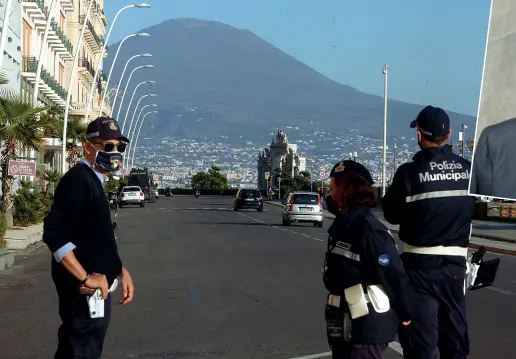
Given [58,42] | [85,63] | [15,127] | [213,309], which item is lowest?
[213,309]

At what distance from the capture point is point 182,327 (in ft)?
39.8

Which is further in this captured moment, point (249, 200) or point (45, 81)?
point (249, 200)

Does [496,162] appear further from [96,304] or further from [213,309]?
[213,309]

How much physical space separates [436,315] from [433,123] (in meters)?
1.23

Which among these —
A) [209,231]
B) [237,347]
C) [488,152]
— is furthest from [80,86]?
[488,152]

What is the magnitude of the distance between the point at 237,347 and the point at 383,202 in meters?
4.12

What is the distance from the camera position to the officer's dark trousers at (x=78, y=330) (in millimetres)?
5926

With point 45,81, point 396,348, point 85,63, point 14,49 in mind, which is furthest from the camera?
point 85,63

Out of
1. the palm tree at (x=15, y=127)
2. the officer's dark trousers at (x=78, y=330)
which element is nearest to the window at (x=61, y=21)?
the palm tree at (x=15, y=127)

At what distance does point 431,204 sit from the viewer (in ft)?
22.2

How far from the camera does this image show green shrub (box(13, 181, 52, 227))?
119ft

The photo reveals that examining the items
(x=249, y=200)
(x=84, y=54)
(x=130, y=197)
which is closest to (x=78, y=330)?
(x=249, y=200)

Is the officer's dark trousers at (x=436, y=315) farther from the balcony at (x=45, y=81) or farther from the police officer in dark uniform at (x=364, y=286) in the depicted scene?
the balcony at (x=45, y=81)

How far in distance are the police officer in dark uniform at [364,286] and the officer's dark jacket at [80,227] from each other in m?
1.30
